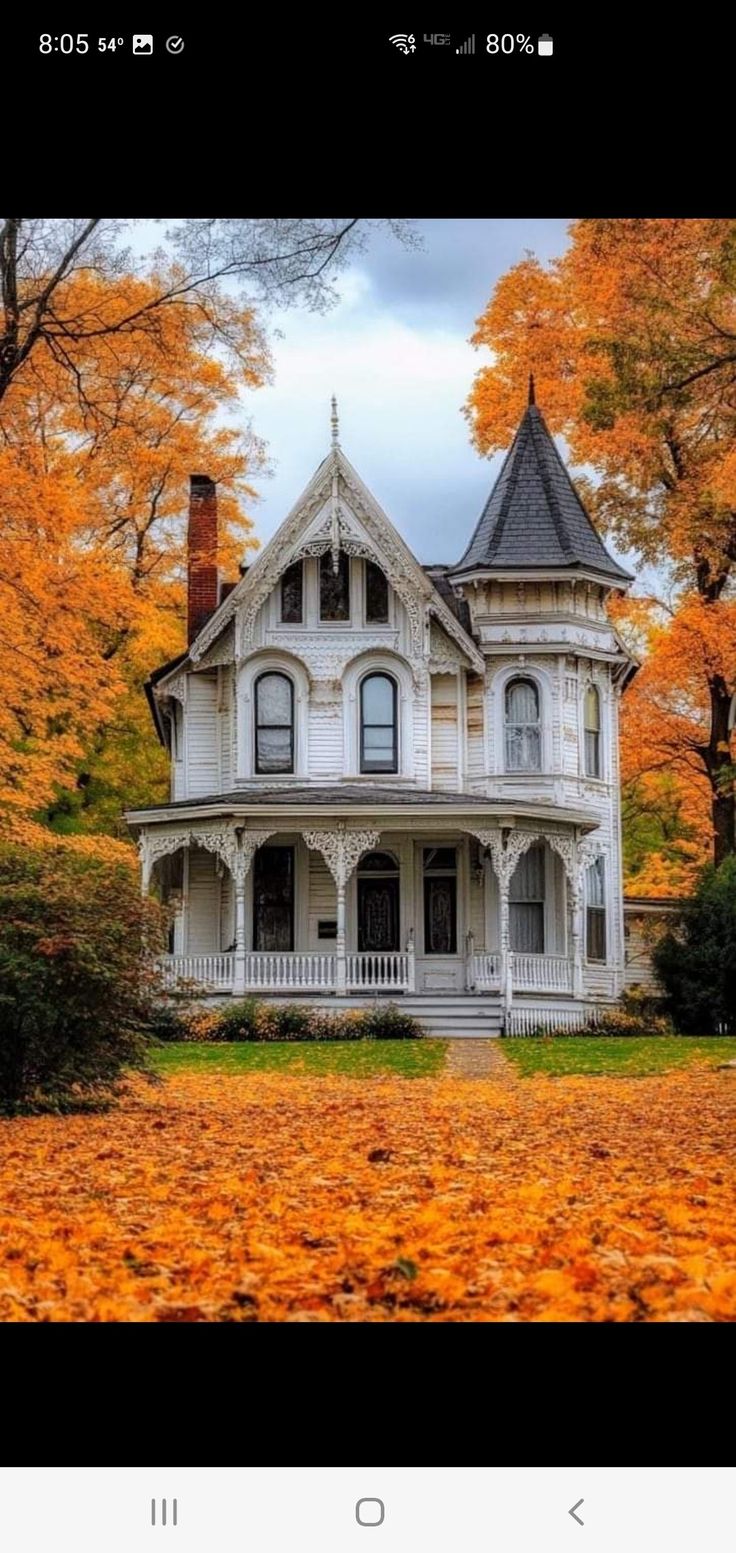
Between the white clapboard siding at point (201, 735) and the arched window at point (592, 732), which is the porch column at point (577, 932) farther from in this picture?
the white clapboard siding at point (201, 735)

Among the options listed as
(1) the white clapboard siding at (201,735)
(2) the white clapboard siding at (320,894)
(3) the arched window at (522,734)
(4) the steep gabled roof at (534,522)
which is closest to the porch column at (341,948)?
(2) the white clapboard siding at (320,894)

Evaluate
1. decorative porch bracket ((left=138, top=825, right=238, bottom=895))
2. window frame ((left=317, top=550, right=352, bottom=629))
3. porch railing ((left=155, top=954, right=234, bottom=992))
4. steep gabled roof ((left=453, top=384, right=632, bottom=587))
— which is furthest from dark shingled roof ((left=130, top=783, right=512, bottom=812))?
steep gabled roof ((left=453, top=384, right=632, bottom=587))

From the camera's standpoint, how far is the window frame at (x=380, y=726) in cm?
2891

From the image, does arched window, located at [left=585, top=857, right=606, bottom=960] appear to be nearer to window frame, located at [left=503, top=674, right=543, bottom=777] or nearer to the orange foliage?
window frame, located at [left=503, top=674, right=543, bottom=777]

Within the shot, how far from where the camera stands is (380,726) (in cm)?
2908

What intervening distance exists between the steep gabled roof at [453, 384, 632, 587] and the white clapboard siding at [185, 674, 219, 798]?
15.5 feet

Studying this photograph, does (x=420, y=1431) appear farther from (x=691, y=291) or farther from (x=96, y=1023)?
(x=691, y=291)

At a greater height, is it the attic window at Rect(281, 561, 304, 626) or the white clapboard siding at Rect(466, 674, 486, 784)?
the attic window at Rect(281, 561, 304, 626)

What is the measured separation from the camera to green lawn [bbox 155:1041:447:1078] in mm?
19453

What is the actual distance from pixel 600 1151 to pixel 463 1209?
257cm

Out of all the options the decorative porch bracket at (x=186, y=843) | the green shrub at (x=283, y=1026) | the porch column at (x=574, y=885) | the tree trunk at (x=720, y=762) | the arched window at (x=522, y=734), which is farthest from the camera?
the tree trunk at (x=720, y=762)

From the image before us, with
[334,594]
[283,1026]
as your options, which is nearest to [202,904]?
[283,1026]

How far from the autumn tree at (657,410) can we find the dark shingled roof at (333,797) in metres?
4.51

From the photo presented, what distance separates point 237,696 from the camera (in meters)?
29.0
